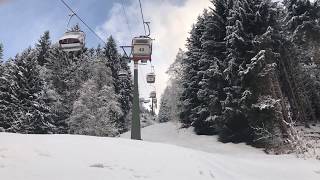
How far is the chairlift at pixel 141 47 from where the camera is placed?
104 feet

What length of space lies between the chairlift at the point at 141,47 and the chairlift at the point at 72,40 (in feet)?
13.3

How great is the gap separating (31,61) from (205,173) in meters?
39.4

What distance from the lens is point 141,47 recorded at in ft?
104

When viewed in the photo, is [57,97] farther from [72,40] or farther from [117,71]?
[72,40]

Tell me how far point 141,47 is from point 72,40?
5.19m

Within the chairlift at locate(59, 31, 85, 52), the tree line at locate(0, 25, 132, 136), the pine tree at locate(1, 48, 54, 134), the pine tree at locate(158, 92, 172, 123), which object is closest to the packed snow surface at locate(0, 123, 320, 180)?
the chairlift at locate(59, 31, 85, 52)

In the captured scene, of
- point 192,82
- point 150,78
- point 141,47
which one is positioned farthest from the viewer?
point 150,78

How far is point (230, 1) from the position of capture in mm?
35594

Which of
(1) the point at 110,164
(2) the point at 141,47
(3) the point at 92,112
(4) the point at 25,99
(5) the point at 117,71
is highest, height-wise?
(5) the point at 117,71

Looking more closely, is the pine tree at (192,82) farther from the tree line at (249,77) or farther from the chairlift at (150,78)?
the chairlift at (150,78)

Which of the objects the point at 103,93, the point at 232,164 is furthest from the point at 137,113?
the point at 103,93

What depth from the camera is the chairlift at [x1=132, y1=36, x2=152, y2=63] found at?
31.6 meters

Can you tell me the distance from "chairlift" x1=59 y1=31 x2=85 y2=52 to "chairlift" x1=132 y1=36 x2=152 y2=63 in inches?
159

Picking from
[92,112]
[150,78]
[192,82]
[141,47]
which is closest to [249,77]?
[141,47]
